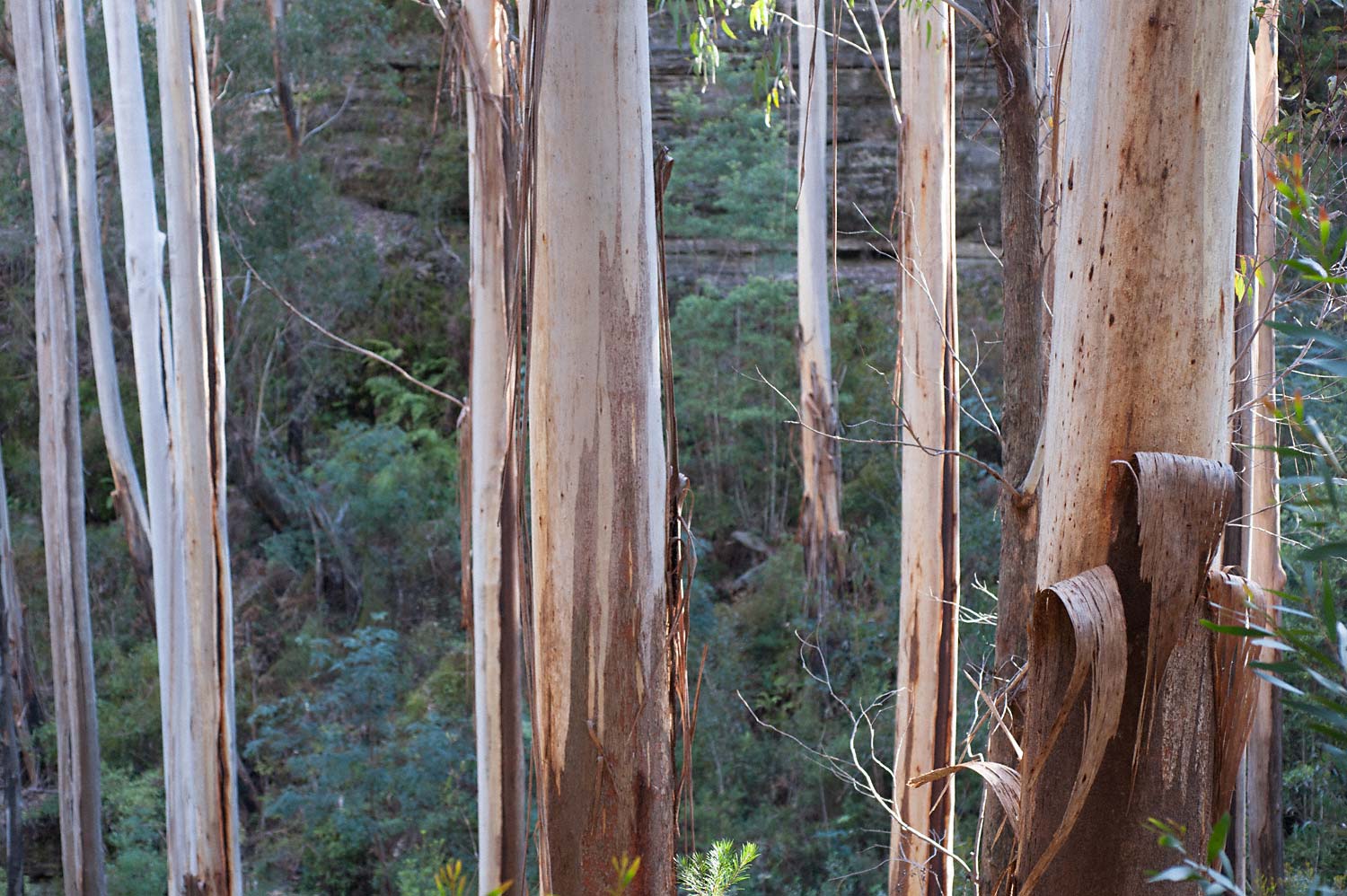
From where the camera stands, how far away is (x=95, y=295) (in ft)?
21.9

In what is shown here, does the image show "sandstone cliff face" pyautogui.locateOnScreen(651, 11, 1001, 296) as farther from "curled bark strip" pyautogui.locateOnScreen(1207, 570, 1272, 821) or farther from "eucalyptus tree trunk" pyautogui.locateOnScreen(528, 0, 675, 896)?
"curled bark strip" pyautogui.locateOnScreen(1207, 570, 1272, 821)

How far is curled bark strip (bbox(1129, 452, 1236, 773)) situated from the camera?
1110 millimetres

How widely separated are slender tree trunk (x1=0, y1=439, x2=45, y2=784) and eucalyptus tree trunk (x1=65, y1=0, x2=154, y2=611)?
85 cm

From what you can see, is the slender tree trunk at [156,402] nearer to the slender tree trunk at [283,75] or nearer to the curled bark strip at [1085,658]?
the curled bark strip at [1085,658]

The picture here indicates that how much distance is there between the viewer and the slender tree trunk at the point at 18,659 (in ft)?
22.9

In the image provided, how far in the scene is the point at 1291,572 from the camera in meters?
6.64

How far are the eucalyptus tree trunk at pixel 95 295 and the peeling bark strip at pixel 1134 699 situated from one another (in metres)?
6.32

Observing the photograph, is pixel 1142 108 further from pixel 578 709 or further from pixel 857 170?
pixel 857 170

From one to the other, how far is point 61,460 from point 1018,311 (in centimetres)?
553

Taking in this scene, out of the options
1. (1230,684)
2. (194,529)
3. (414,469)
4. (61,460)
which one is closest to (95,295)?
(61,460)

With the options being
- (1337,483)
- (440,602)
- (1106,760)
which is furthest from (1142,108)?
(440,602)

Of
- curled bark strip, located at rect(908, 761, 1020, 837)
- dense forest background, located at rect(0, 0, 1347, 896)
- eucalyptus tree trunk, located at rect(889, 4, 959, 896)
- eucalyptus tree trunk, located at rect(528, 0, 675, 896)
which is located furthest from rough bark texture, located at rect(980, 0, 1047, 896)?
dense forest background, located at rect(0, 0, 1347, 896)

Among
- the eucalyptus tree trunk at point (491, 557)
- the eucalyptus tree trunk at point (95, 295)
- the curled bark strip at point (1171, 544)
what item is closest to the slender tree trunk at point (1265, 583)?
the eucalyptus tree trunk at point (491, 557)

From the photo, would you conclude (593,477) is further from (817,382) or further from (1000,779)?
(817,382)
